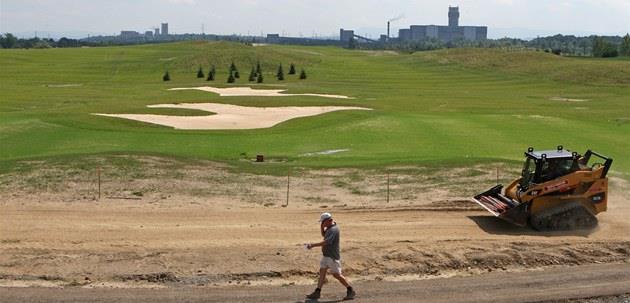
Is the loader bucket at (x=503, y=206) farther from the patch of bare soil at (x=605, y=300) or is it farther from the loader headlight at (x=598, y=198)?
the patch of bare soil at (x=605, y=300)

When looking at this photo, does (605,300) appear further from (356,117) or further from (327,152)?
(356,117)

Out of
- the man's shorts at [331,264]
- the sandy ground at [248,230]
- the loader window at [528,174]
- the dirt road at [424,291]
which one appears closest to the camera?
the dirt road at [424,291]

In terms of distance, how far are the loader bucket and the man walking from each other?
27.3ft

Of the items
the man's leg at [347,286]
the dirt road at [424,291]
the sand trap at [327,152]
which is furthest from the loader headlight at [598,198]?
the sand trap at [327,152]

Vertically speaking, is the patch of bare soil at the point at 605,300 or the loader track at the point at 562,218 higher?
the loader track at the point at 562,218

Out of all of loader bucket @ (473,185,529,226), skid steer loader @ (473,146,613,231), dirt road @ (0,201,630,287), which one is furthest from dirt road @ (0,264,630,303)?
loader bucket @ (473,185,529,226)

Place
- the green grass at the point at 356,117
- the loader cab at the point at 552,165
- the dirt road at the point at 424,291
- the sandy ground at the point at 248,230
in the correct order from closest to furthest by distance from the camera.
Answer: the dirt road at the point at 424,291 → the sandy ground at the point at 248,230 → the loader cab at the point at 552,165 → the green grass at the point at 356,117

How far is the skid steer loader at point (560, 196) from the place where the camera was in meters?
21.7

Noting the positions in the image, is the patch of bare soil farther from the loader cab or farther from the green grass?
the green grass

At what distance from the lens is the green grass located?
35531mm

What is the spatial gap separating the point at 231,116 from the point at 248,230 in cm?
3085

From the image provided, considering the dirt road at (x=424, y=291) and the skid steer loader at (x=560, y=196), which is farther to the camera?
the skid steer loader at (x=560, y=196)

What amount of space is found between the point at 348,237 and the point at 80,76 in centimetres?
8732

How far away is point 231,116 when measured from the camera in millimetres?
50812
